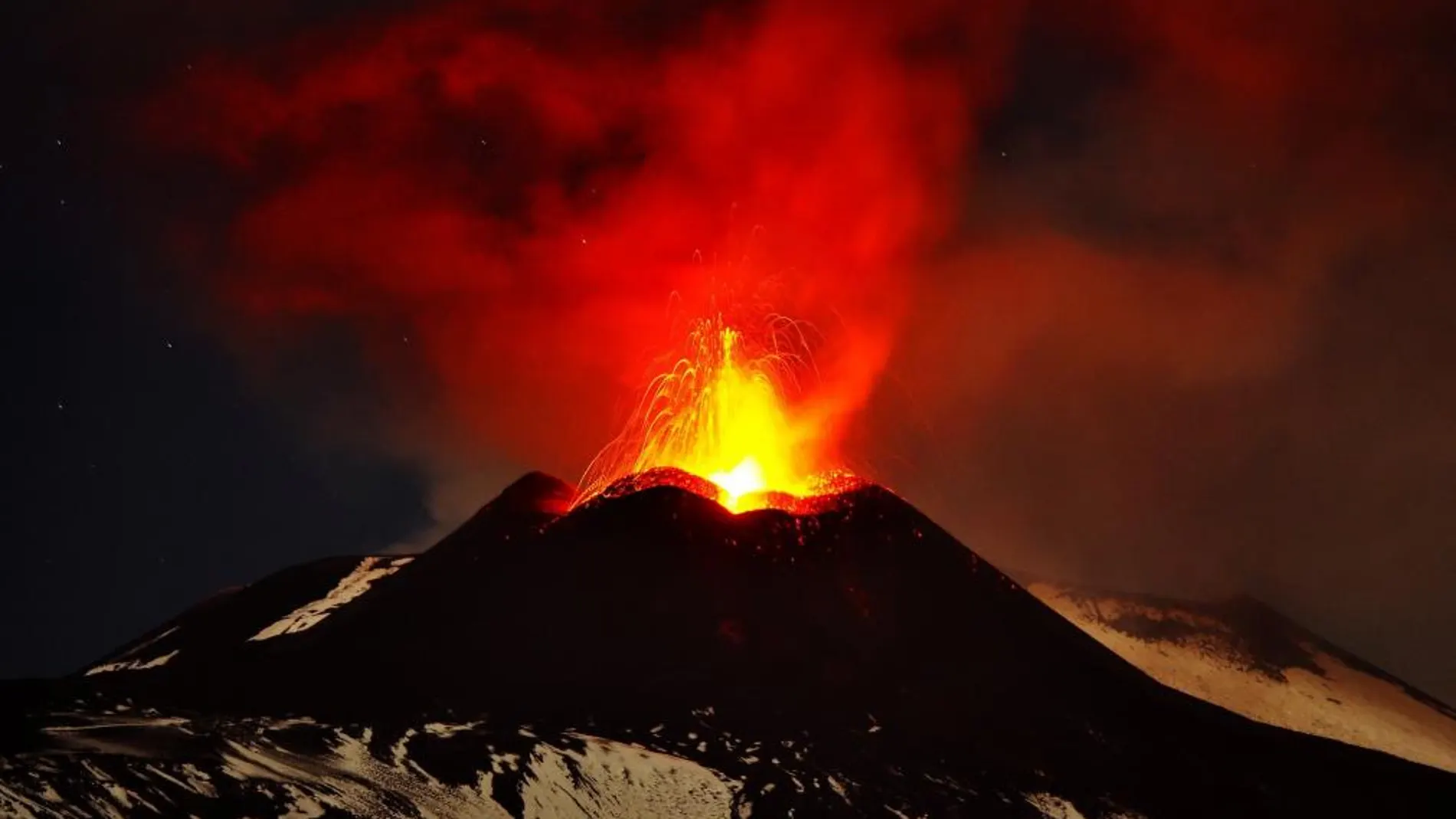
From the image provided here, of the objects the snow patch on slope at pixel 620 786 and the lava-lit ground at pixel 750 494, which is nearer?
the snow patch on slope at pixel 620 786

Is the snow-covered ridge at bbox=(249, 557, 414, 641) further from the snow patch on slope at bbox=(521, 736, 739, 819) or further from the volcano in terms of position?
the snow patch on slope at bbox=(521, 736, 739, 819)

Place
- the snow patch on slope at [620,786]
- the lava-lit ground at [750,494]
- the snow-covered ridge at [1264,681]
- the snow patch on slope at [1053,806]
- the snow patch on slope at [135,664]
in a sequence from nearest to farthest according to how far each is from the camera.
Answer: the snow patch on slope at [620,786], the snow patch on slope at [1053,806], the snow patch on slope at [135,664], the lava-lit ground at [750,494], the snow-covered ridge at [1264,681]

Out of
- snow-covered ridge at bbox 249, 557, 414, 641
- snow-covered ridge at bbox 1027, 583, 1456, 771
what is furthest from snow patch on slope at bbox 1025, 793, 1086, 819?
→ snow-covered ridge at bbox 249, 557, 414, 641

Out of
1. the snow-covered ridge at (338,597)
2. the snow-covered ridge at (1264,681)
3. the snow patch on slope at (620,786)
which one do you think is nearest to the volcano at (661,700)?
the snow patch on slope at (620,786)

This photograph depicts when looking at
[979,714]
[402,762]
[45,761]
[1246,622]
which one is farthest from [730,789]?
[1246,622]

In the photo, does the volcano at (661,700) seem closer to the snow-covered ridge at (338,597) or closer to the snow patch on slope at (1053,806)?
the snow patch on slope at (1053,806)
